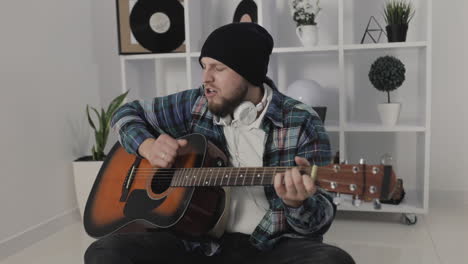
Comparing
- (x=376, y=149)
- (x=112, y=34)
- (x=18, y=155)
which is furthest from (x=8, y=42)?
(x=376, y=149)

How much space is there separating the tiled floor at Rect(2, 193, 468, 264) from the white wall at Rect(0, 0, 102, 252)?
6.6 inches

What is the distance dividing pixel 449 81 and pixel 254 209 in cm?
184

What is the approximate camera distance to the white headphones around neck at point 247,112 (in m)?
1.54

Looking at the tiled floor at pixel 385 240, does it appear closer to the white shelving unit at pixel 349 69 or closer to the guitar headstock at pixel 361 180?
the white shelving unit at pixel 349 69

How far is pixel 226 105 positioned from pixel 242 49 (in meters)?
0.19

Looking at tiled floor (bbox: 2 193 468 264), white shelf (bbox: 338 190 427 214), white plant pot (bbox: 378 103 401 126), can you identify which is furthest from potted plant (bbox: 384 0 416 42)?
tiled floor (bbox: 2 193 468 264)

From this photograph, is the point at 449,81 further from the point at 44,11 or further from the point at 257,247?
the point at 44,11

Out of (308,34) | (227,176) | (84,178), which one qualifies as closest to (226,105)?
(227,176)

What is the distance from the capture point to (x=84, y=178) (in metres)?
2.73

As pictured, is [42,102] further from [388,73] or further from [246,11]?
[388,73]

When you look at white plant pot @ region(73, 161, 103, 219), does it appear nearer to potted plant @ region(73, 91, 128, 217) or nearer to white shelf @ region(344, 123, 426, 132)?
potted plant @ region(73, 91, 128, 217)

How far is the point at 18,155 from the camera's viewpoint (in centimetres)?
245

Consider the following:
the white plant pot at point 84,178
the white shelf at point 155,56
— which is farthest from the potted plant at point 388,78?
the white plant pot at point 84,178

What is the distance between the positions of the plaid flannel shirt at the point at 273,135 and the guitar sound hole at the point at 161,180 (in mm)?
161
